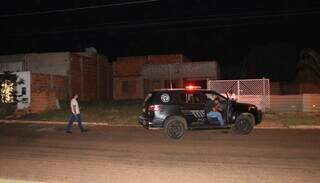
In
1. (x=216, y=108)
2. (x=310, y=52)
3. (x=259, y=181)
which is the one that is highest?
(x=310, y=52)

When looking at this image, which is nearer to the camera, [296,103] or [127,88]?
[296,103]

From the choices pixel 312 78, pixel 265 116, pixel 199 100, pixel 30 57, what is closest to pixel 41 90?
pixel 30 57

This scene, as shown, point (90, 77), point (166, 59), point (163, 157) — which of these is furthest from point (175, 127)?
point (166, 59)

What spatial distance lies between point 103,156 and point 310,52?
73.3 feet

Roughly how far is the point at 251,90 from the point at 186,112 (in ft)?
36.7

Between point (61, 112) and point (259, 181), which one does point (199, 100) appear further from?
point (61, 112)

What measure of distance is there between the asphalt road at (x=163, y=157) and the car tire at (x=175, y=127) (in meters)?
0.35

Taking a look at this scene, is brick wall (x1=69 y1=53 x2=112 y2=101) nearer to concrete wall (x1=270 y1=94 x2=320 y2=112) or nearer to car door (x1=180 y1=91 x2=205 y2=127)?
concrete wall (x1=270 y1=94 x2=320 y2=112)

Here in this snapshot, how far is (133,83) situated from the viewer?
47.0 metres

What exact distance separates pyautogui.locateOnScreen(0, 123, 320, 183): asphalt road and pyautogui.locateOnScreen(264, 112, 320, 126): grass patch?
3840 mm

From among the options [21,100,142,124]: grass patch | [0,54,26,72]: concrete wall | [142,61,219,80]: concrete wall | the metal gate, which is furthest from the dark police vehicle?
[0,54,26,72]: concrete wall

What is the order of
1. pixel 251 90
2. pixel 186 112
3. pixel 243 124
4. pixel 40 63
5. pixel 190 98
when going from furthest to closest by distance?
pixel 40 63
pixel 251 90
pixel 243 124
pixel 190 98
pixel 186 112

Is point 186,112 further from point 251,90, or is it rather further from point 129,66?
point 129,66

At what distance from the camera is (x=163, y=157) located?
489 inches
